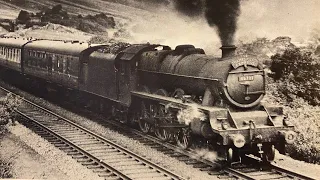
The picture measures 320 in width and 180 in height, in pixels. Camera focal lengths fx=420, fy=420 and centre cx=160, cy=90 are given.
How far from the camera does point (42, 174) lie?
14.5ft

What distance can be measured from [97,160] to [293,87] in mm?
2576

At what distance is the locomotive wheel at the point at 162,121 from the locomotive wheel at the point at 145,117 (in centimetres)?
24

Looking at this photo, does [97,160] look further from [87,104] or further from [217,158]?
[87,104]

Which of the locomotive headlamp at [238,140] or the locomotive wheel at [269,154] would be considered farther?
the locomotive wheel at [269,154]

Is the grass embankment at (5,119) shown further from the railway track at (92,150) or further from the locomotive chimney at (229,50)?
the locomotive chimney at (229,50)

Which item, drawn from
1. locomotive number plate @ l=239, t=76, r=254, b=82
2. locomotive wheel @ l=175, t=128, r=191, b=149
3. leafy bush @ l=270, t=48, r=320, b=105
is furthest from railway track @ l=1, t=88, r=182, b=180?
leafy bush @ l=270, t=48, r=320, b=105

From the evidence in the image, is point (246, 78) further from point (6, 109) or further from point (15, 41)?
point (15, 41)

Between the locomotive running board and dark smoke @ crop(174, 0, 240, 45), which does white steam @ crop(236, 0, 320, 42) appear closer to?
dark smoke @ crop(174, 0, 240, 45)

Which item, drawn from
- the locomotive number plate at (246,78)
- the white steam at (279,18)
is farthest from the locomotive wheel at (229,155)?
the white steam at (279,18)

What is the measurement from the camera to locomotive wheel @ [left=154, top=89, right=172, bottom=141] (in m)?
5.40

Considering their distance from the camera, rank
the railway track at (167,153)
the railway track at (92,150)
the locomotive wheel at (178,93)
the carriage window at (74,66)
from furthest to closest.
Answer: the carriage window at (74,66)
the locomotive wheel at (178,93)
the railway track at (92,150)
the railway track at (167,153)

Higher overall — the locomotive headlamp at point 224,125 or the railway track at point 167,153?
the locomotive headlamp at point 224,125

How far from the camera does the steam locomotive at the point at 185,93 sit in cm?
445

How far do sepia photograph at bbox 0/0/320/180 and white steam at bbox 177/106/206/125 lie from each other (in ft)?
0.04
